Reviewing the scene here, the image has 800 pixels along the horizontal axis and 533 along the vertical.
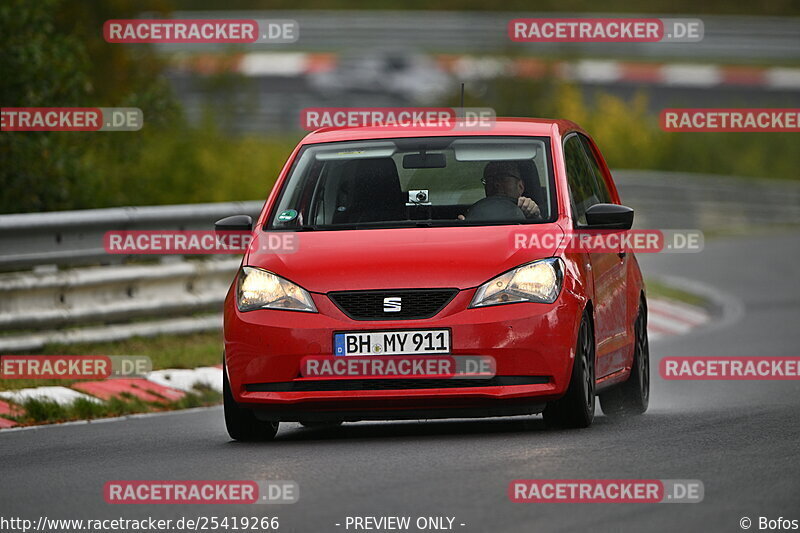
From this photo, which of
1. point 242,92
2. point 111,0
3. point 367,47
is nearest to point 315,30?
point 367,47

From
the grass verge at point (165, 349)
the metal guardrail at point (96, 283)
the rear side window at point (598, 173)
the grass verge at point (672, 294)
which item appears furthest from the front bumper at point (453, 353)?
the grass verge at point (672, 294)

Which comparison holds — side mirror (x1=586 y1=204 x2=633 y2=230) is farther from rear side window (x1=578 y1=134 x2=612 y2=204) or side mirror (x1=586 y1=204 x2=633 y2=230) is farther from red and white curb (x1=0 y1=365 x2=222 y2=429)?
red and white curb (x1=0 y1=365 x2=222 y2=429)

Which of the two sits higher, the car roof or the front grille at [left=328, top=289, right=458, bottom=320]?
the car roof

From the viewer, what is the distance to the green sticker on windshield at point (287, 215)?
1039 centimetres

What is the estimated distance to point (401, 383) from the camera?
9.32 meters

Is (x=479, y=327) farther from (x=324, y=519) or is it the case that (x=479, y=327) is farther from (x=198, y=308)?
(x=198, y=308)

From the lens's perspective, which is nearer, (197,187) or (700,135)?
(197,187)

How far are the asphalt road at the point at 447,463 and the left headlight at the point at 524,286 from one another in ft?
2.29

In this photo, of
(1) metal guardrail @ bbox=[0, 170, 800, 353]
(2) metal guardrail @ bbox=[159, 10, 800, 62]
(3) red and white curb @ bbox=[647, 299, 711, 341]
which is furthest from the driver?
(2) metal guardrail @ bbox=[159, 10, 800, 62]

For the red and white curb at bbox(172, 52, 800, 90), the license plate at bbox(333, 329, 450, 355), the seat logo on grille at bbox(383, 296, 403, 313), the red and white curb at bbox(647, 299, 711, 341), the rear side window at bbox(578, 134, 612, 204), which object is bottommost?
the red and white curb at bbox(172, 52, 800, 90)

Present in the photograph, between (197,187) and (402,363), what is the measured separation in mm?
11140

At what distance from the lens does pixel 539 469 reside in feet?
26.2

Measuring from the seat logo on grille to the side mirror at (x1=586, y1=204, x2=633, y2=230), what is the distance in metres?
1.39

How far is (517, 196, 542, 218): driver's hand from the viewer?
1017cm
